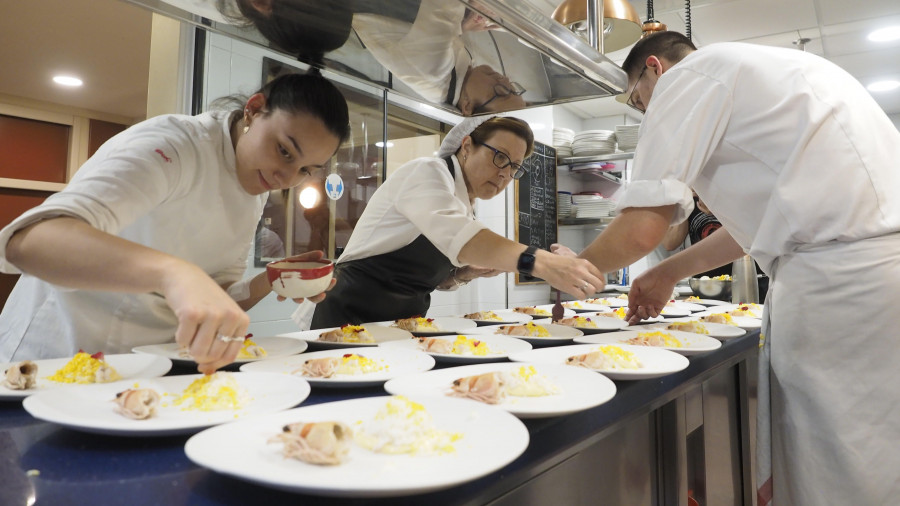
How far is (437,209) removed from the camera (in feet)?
6.72

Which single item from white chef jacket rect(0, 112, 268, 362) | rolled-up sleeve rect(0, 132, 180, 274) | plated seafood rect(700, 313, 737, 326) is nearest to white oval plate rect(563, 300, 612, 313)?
plated seafood rect(700, 313, 737, 326)

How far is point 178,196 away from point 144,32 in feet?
12.3

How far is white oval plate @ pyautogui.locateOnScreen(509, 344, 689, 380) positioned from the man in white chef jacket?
337 mm

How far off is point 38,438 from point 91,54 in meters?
5.35

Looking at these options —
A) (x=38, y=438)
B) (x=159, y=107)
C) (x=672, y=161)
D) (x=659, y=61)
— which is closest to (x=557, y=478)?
(x=38, y=438)

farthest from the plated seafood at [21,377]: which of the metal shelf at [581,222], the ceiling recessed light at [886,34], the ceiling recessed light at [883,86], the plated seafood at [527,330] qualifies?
the ceiling recessed light at [883,86]

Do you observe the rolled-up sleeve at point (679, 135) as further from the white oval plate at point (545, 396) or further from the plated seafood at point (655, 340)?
the white oval plate at point (545, 396)

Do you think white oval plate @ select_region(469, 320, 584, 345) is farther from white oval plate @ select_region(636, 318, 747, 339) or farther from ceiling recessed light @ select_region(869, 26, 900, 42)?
ceiling recessed light @ select_region(869, 26, 900, 42)

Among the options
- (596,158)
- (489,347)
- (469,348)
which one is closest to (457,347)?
(469,348)

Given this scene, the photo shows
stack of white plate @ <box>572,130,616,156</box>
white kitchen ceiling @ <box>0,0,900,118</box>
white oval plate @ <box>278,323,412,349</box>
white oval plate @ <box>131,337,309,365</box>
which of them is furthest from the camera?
stack of white plate @ <box>572,130,616,156</box>

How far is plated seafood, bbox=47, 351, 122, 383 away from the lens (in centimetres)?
95

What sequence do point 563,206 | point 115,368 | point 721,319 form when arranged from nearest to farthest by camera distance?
point 115,368
point 721,319
point 563,206

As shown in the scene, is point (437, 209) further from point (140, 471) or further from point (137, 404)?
point (140, 471)

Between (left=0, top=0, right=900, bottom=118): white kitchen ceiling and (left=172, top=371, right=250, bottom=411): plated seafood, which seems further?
(left=0, top=0, right=900, bottom=118): white kitchen ceiling
